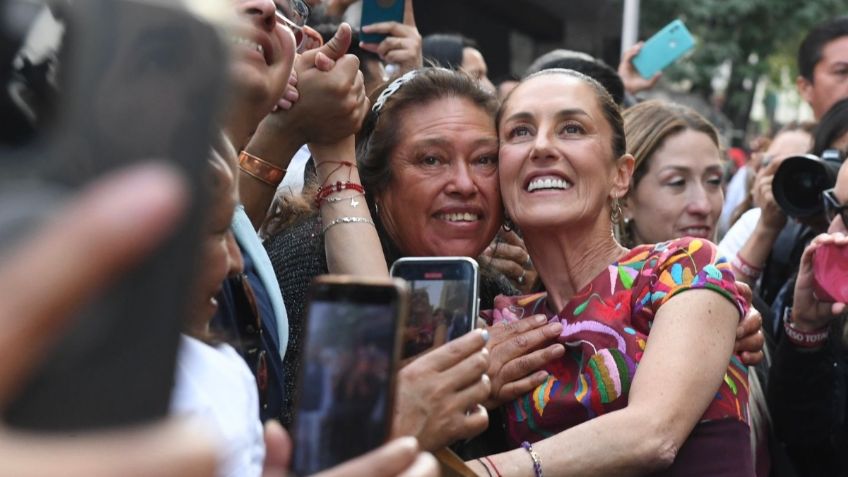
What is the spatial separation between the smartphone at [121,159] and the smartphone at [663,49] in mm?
5295

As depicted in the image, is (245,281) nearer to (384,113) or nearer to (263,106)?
(263,106)

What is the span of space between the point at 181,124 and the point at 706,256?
198 centimetres

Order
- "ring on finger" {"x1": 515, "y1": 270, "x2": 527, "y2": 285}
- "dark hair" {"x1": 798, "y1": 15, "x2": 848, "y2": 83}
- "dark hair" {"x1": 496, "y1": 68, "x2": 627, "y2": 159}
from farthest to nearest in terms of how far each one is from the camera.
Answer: "dark hair" {"x1": 798, "y1": 15, "x2": 848, "y2": 83} < "ring on finger" {"x1": 515, "y1": 270, "x2": 527, "y2": 285} < "dark hair" {"x1": 496, "y1": 68, "x2": 627, "y2": 159}

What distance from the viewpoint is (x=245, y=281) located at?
175 centimetres

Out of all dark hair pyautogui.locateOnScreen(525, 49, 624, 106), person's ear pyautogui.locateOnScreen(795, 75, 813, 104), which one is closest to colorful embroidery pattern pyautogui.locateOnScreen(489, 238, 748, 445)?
dark hair pyautogui.locateOnScreen(525, 49, 624, 106)

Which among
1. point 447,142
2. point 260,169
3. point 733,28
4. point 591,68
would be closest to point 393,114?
point 447,142

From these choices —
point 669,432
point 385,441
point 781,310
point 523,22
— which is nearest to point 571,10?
point 523,22

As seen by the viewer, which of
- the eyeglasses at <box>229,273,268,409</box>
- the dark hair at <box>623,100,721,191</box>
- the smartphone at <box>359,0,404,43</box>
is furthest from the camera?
the dark hair at <box>623,100,721,191</box>

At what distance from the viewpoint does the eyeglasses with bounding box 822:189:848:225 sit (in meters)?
3.19

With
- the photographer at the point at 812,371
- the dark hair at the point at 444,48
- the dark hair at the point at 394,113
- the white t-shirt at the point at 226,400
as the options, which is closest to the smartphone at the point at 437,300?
the white t-shirt at the point at 226,400

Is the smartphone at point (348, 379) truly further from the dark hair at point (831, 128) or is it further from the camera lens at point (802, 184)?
the dark hair at point (831, 128)

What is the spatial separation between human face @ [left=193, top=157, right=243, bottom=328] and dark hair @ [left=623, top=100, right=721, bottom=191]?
276cm

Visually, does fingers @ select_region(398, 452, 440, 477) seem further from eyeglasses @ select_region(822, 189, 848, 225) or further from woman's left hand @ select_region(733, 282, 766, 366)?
eyeglasses @ select_region(822, 189, 848, 225)

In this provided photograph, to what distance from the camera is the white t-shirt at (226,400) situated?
1087mm
